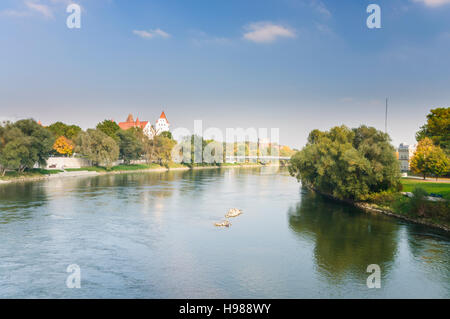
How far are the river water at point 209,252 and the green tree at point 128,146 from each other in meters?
63.9

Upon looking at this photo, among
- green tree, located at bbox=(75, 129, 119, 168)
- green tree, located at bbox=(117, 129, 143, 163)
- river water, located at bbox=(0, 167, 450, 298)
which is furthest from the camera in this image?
green tree, located at bbox=(117, 129, 143, 163)

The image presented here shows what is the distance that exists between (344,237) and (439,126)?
5747cm

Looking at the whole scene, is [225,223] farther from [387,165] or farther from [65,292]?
[387,165]

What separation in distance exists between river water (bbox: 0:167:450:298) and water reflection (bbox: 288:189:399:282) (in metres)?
0.09

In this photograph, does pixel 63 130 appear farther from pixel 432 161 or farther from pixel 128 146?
pixel 432 161

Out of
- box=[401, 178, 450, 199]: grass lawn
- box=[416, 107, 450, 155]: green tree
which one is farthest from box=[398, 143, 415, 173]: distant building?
box=[401, 178, 450, 199]: grass lawn

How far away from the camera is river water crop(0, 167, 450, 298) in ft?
64.0

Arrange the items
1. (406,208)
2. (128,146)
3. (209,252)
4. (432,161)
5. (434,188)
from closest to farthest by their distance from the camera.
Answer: (209,252)
(406,208)
(434,188)
(432,161)
(128,146)

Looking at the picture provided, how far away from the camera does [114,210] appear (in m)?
41.7

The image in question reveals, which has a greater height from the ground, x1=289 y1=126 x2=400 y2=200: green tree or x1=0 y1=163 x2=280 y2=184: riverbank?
x1=289 y1=126 x2=400 y2=200: green tree

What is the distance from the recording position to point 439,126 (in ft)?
245

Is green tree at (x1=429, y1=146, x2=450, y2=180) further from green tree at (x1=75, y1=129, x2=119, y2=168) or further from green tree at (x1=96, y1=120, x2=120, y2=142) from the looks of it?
green tree at (x1=96, y1=120, x2=120, y2=142)

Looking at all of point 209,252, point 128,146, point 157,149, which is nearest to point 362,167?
point 209,252
